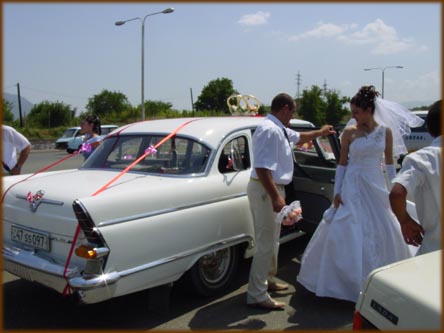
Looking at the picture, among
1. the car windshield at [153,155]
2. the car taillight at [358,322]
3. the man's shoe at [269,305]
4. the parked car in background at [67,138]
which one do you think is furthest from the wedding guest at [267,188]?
the parked car in background at [67,138]

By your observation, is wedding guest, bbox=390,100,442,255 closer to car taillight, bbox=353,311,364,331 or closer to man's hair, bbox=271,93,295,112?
car taillight, bbox=353,311,364,331

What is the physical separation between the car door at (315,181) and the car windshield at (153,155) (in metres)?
1.44

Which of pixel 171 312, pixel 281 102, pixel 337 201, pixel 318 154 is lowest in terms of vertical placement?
pixel 171 312

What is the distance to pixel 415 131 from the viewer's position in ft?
40.8

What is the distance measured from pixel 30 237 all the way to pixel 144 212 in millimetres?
1033

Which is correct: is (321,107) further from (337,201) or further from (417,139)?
(337,201)

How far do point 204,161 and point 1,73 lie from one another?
196 centimetres

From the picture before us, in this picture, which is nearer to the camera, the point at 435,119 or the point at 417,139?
the point at 435,119

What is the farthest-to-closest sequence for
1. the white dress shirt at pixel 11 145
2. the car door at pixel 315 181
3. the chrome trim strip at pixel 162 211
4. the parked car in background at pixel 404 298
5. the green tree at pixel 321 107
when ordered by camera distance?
the green tree at pixel 321 107 < the white dress shirt at pixel 11 145 < the car door at pixel 315 181 < the chrome trim strip at pixel 162 211 < the parked car in background at pixel 404 298

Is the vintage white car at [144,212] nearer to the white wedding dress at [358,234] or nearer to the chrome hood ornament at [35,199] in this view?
the chrome hood ornament at [35,199]

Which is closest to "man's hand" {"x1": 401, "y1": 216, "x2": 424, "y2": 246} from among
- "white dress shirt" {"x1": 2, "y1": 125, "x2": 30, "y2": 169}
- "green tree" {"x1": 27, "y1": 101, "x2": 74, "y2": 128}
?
"white dress shirt" {"x1": 2, "y1": 125, "x2": 30, "y2": 169}

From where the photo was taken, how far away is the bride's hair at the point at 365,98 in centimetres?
393

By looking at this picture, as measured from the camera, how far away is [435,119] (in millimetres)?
2463

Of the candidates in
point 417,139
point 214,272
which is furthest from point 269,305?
point 417,139
